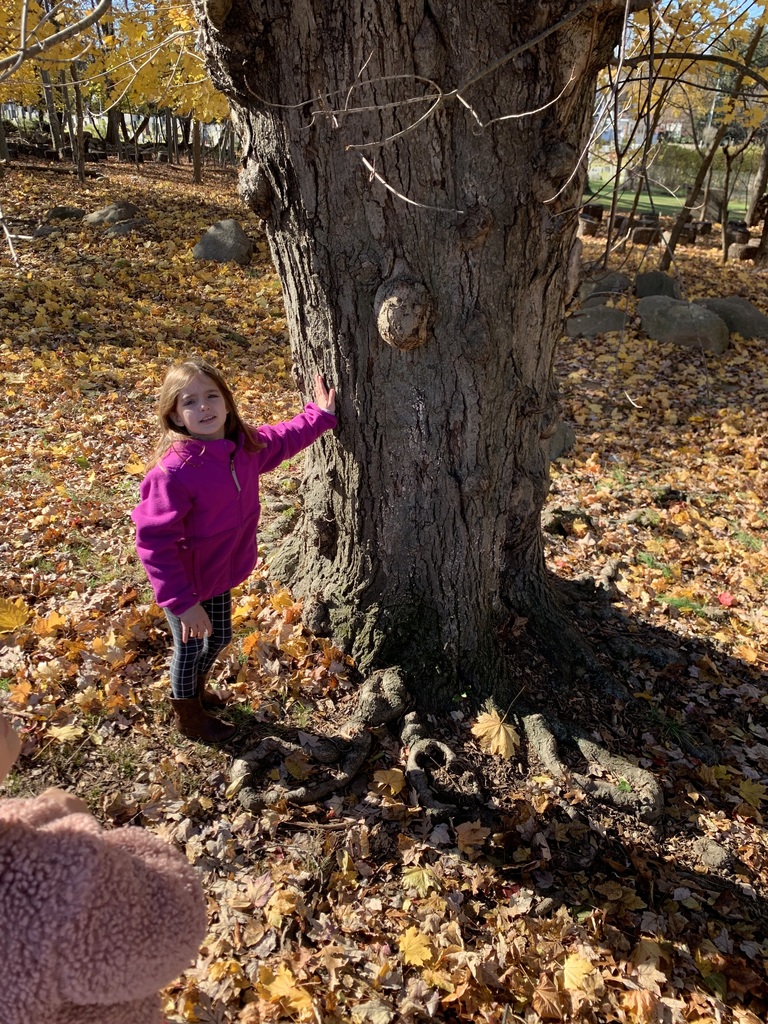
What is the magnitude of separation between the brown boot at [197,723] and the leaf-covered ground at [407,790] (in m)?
0.07

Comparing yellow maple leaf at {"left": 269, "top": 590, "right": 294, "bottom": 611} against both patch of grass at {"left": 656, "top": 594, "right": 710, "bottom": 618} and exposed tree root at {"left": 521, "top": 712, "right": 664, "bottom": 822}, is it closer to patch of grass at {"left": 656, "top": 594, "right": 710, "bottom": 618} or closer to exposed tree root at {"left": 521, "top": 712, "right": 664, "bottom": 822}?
exposed tree root at {"left": 521, "top": 712, "right": 664, "bottom": 822}

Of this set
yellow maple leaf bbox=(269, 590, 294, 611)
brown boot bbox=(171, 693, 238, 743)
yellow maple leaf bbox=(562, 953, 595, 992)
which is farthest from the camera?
yellow maple leaf bbox=(269, 590, 294, 611)

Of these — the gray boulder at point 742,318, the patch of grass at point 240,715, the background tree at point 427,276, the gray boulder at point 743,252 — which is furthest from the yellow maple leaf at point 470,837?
the gray boulder at point 743,252

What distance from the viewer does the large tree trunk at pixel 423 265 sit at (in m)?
2.05

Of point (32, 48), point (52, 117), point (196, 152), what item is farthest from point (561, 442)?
point (52, 117)

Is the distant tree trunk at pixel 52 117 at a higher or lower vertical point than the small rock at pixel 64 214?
higher

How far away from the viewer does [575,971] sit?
207 cm

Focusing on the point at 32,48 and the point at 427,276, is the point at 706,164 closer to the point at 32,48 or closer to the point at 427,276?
the point at 427,276

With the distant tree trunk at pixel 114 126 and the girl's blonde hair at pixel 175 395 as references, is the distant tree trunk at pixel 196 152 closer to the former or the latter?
the distant tree trunk at pixel 114 126

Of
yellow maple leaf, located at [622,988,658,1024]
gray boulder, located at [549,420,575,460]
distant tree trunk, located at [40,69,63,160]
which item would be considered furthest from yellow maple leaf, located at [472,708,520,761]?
distant tree trunk, located at [40,69,63,160]

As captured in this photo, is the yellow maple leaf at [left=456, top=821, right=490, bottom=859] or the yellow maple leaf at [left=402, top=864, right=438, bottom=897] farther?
the yellow maple leaf at [left=456, top=821, right=490, bottom=859]

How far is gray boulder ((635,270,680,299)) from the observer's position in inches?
387

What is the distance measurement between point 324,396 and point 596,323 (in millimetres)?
7383

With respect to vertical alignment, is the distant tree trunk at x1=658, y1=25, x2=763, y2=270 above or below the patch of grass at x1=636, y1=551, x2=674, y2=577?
above
